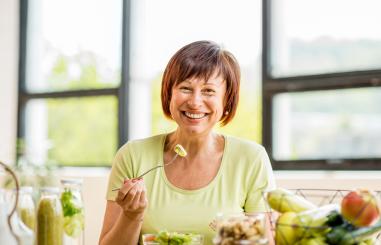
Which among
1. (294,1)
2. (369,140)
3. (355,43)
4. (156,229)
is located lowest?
(156,229)

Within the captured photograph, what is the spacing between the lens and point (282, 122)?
2.96 meters

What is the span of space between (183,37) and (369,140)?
3.87 ft

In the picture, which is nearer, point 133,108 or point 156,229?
point 156,229

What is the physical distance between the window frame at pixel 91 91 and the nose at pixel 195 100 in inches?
67.3

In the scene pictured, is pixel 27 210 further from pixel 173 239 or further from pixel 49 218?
pixel 173 239

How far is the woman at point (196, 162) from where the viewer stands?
1695 millimetres

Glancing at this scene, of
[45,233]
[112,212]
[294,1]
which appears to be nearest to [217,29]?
[294,1]

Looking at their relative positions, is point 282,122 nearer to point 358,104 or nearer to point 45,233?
point 358,104

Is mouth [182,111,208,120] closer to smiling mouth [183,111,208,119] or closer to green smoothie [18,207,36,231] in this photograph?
smiling mouth [183,111,208,119]

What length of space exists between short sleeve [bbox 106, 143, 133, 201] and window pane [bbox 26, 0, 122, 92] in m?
1.66

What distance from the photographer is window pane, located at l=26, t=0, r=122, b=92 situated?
11.5ft

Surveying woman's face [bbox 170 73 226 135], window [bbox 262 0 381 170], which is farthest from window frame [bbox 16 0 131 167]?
woman's face [bbox 170 73 226 135]

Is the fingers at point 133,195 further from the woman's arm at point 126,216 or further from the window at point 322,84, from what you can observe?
the window at point 322,84

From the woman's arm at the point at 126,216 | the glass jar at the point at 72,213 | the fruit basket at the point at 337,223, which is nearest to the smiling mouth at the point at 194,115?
the woman's arm at the point at 126,216
